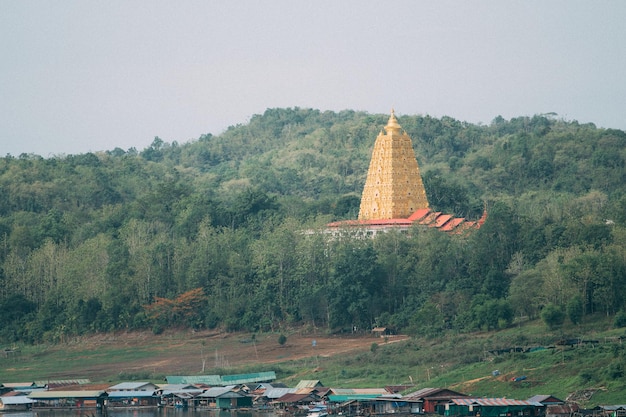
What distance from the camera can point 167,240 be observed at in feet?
384

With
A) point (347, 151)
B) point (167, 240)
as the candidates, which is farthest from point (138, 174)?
point (167, 240)

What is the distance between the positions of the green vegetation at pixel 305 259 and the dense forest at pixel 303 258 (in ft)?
0.48

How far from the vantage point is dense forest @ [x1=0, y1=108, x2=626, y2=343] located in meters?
95.1

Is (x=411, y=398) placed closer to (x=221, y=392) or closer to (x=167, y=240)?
(x=221, y=392)

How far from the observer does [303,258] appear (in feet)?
351

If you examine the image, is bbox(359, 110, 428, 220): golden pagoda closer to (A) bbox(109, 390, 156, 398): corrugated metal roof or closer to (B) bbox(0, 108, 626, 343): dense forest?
(B) bbox(0, 108, 626, 343): dense forest

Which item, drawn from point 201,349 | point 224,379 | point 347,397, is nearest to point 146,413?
point 224,379

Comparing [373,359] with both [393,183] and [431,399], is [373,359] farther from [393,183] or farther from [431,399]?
[393,183]

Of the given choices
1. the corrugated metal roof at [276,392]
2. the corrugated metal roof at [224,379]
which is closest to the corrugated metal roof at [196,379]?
the corrugated metal roof at [224,379]

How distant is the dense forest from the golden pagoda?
4.29m

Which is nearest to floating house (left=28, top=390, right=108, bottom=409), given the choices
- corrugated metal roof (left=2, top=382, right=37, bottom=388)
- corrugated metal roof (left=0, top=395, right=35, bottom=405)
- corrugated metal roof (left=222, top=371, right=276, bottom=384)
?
corrugated metal roof (left=0, top=395, right=35, bottom=405)

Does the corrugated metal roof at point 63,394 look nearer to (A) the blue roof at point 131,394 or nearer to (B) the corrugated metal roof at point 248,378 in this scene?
(A) the blue roof at point 131,394

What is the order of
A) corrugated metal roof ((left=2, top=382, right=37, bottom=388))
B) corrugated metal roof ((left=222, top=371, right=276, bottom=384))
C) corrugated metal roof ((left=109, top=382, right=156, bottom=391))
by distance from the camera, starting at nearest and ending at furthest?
corrugated metal roof ((left=109, top=382, right=156, bottom=391)), corrugated metal roof ((left=222, top=371, right=276, bottom=384)), corrugated metal roof ((left=2, top=382, right=37, bottom=388))

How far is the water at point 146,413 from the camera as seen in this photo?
264 feet
